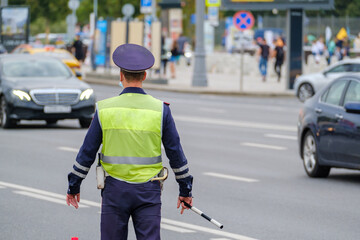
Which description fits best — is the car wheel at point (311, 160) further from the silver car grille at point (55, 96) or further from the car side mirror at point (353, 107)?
the silver car grille at point (55, 96)

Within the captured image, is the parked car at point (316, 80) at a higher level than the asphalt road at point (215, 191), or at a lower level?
higher

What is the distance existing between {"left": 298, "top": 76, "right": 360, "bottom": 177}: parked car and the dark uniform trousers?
24.1 ft

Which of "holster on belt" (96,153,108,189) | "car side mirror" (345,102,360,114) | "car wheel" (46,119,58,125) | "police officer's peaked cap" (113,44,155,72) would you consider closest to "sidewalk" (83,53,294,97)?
"car wheel" (46,119,58,125)

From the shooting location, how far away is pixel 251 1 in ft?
120

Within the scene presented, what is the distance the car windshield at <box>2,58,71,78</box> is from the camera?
70.9 ft

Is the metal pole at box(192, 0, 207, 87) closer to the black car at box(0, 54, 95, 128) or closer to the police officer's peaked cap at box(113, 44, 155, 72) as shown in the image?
the black car at box(0, 54, 95, 128)

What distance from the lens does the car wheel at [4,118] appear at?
67.3ft

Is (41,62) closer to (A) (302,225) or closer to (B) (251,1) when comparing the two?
(A) (302,225)

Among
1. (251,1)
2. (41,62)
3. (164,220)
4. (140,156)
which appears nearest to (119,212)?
(140,156)

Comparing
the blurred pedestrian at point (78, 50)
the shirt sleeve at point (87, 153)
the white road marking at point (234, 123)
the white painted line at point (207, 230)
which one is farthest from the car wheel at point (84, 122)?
the blurred pedestrian at point (78, 50)

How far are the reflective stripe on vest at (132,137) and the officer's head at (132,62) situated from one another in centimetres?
11

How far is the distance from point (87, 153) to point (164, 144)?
1.44 feet

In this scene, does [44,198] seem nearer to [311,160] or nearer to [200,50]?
[311,160]

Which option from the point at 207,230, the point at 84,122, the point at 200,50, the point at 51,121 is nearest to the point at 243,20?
the point at 200,50
